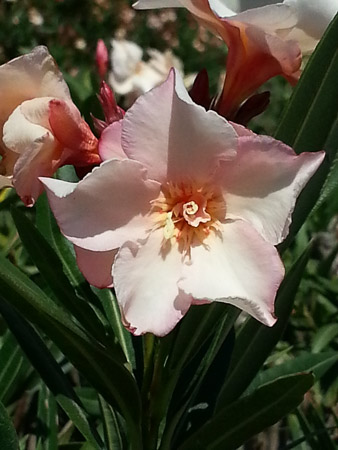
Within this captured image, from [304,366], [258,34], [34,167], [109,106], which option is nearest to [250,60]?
[258,34]

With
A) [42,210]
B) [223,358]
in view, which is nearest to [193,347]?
[223,358]

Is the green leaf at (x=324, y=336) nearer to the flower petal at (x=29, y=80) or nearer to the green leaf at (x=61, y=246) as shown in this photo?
the green leaf at (x=61, y=246)

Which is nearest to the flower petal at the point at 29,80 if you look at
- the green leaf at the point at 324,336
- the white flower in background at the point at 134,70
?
the green leaf at the point at 324,336

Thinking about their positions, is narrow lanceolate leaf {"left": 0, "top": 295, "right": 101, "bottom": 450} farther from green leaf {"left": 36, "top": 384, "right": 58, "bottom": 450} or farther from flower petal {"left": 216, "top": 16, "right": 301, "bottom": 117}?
flower petal {"left": 216, "top": 16, "right": 301, "bottom": 117}

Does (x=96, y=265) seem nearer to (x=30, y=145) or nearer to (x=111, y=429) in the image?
(x=30, y=145)

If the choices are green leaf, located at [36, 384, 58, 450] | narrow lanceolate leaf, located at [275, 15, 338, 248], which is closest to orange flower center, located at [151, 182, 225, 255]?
narrow lanceolate leaf, located at [275, 15, 338, 248]

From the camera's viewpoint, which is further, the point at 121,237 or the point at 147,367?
the point at 147,367

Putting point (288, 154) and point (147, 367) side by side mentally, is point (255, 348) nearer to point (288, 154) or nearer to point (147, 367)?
point (147, 367)
